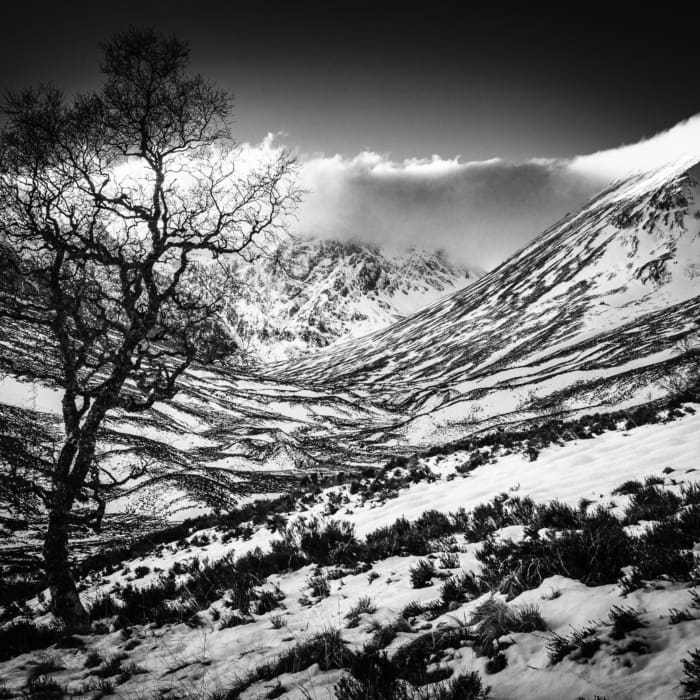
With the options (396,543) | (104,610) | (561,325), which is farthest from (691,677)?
(561,325)

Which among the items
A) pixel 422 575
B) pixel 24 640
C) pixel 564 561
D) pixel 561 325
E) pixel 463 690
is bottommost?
pixel 24 640

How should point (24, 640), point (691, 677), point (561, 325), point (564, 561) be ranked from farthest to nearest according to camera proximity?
point (561, 325) → point (24, 640) → point (564, 561) → point (691, 677)

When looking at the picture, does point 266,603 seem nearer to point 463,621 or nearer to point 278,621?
point 278,621

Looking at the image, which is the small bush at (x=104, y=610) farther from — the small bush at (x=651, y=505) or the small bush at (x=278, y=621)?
the small bush at (x=651, y=505)

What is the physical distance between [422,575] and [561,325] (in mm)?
99931

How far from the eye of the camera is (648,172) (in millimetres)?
186000

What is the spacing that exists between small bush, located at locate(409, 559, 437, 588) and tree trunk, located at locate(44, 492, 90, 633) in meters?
5.05

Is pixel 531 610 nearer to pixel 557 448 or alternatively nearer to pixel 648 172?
pixel 557 448

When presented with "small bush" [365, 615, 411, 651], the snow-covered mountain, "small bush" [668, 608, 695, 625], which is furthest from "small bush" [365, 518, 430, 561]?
the snow-covered mountain

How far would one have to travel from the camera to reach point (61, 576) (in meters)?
6.49

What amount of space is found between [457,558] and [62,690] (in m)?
4.70

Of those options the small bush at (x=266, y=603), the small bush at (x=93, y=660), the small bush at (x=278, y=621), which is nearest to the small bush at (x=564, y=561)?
the small bush at (x=278, y=621)

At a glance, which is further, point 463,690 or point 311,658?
point 311,658

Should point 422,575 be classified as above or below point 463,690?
below
